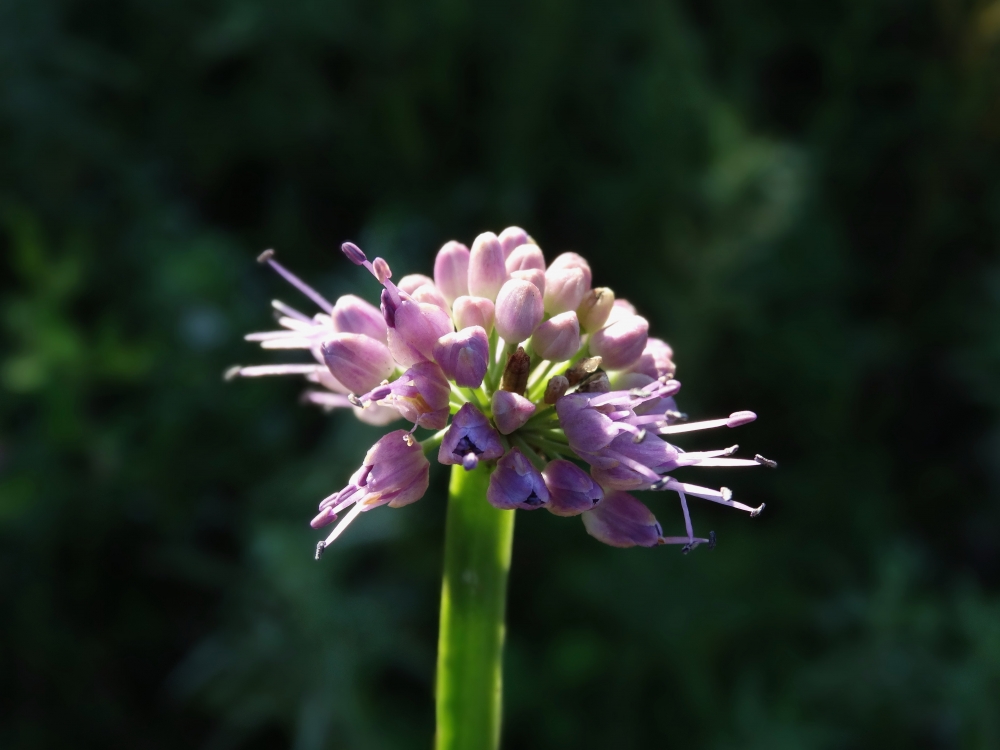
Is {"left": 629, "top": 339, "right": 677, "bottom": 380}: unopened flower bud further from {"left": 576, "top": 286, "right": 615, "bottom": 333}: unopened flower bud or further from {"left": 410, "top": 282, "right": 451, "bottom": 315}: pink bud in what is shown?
{"left": 410, "top": 282, "right": 451, "bottom": 315}: pink bud

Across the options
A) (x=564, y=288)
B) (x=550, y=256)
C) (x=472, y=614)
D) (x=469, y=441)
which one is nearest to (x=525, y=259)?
(x=564, y=288)

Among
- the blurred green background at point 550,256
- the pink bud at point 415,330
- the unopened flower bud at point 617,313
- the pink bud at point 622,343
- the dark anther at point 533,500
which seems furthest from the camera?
the blurred green background at point 550,256

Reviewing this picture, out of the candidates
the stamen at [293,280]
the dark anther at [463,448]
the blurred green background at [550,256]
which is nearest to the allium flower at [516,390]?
the dark anther at [463,448]

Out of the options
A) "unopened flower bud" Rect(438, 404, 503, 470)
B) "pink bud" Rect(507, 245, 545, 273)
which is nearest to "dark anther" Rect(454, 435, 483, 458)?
"unopened flower bud" Rect(438, 404, 503, 470)

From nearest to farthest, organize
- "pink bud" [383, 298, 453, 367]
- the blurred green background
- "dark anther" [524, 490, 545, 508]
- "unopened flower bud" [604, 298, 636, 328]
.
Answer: "dark anther" [524, 490, 545, 508], "pink bud" [383, 298, 453, 367], "unopened flower bud" [604, 298, 636, 328], the blurred green background

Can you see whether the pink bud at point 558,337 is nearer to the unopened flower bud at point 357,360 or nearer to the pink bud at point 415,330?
the pink bud at point 415,330

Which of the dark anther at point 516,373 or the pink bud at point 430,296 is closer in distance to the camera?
the dark anther at point 516,373
